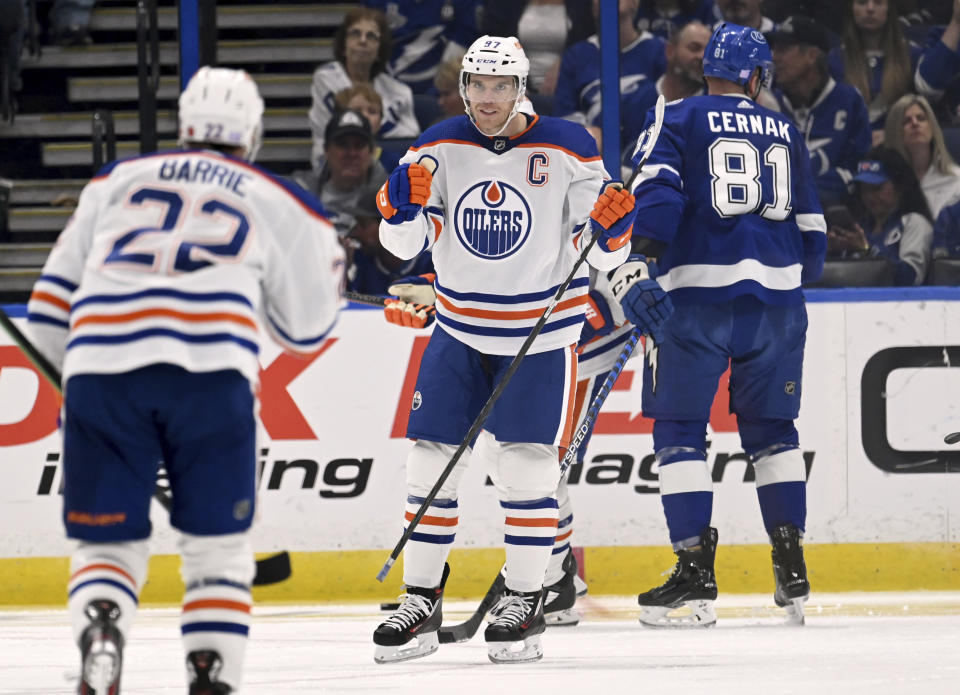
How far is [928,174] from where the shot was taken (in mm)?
5605

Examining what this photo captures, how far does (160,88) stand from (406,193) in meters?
2.86

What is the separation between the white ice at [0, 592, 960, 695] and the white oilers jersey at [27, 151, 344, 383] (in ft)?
2.30

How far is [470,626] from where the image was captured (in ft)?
13.0

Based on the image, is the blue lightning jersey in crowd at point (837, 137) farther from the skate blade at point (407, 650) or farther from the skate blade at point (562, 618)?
the skate blade at point (407, 650)

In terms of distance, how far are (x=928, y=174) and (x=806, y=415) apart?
3.83 feet

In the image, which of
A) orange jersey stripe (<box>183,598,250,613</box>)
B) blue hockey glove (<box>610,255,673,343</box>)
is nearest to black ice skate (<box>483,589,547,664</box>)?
blue hockey glove (<box>610,255,673,343</box>)

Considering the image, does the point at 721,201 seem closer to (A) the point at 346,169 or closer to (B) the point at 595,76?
(B) the point at 595,76

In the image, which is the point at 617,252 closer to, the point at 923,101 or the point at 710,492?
the point at 710,492

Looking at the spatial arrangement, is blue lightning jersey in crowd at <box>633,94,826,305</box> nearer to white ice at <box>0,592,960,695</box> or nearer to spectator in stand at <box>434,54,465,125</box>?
white ice at <box>0,592,960,695</box>

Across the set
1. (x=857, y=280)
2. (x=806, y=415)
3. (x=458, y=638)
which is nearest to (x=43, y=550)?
(x=458, y=638)

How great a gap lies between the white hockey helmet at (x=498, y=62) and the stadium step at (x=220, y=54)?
2.38 metres

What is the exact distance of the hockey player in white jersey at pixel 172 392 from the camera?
2.39 metres

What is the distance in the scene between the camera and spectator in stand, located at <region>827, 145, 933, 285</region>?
5.48 m

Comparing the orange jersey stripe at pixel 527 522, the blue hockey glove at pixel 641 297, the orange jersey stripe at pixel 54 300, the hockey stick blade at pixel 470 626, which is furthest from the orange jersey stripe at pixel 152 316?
the blue hockey glove at pixel 641 297
